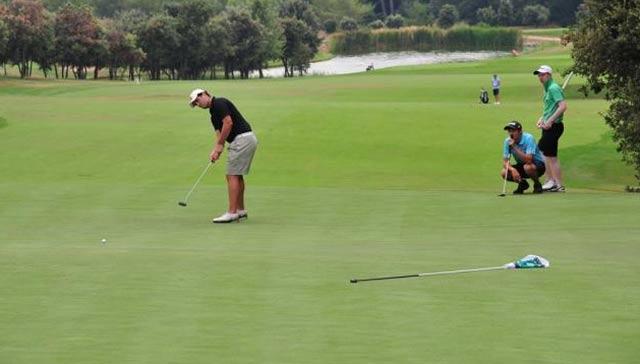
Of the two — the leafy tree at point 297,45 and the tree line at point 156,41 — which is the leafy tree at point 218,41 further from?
the leafy tree at point 297,45

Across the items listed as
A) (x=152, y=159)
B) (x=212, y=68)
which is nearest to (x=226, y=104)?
(x=152, y=159)

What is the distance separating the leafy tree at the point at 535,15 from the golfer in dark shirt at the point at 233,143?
171454mm

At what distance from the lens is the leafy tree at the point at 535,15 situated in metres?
184

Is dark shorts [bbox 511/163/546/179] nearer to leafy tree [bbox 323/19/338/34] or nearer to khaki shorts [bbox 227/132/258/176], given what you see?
khaki shorts [bbox 227/132/258/176]

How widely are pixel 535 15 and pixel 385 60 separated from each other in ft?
138

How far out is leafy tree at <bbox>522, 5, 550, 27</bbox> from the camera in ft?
604

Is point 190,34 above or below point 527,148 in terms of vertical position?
above

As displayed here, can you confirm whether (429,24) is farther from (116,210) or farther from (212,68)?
(116,210)

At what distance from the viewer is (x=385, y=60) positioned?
151125mm

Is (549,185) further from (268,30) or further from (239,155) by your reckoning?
(268,30)

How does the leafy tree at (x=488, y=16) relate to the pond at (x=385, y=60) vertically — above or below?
above

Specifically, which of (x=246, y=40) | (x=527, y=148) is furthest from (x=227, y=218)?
(x=246, y=40)

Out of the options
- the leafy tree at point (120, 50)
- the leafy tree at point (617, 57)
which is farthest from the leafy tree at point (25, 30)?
the leafy tree at point (617, 57)

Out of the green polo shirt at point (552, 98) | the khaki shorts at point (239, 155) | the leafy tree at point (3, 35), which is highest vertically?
the leafy tree at point (3, 35)
